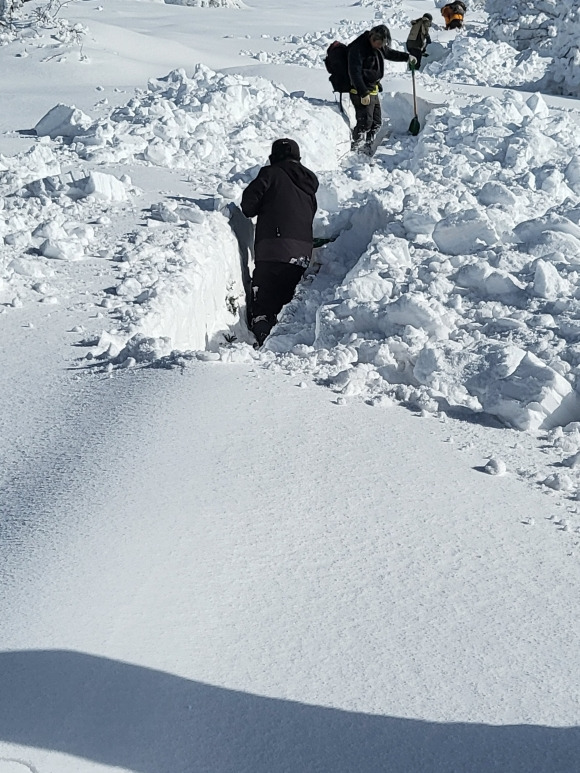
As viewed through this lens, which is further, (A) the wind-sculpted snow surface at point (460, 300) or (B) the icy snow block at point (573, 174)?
(B) the icy snow block at point (573, 174)

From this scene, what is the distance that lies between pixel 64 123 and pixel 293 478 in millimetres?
6680

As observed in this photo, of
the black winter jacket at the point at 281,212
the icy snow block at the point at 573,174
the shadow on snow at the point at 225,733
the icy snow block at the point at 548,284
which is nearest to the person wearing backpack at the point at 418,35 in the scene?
the icy snow block at the point at 573,174

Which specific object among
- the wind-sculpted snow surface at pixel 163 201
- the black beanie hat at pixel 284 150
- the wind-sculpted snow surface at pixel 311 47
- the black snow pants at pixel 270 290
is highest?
the black beanie hat at pixel 284 150

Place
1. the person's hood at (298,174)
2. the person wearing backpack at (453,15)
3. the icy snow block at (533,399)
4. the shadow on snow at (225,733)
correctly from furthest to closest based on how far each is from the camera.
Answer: the person wearing backpack at (453,15) → the person's hood at (298,174) → the icy snow block at (533,399) → the shadow on snow at (225,733)

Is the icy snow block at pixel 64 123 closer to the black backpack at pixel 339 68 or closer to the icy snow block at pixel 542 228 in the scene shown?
the black backpack at pixel 339 68

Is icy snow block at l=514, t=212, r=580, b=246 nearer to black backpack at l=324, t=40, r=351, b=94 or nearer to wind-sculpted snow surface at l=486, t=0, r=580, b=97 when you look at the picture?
black backpack at l=324, t=40, r=351, b=94

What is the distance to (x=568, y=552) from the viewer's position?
118 inches

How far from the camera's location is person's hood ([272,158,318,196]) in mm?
6711

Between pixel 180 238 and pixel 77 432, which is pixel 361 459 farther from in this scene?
pixel 180 238

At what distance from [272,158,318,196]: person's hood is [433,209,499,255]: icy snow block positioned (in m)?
1.38

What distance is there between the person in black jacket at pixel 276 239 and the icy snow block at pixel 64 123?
2.95 metres

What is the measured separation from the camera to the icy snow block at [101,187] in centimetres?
681

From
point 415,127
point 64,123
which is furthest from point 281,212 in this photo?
point 415,127

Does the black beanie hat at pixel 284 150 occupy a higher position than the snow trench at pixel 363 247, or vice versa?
the black beanie hat at pixel 284 150
